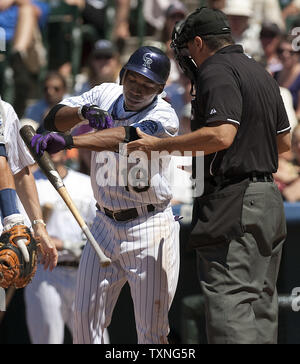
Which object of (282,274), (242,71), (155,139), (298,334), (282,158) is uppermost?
(242,71)

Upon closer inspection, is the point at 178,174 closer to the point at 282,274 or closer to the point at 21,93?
the point at 282,274

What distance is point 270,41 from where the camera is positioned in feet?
29.0

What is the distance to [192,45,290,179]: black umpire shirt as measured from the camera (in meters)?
4.69

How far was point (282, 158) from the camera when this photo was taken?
24.1ft

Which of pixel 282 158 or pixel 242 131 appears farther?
pixel 282 158

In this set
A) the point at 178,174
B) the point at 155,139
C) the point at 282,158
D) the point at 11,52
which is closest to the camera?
the point at 155,139

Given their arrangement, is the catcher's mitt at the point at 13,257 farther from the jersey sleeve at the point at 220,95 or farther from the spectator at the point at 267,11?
the spectator at the point at 267,11

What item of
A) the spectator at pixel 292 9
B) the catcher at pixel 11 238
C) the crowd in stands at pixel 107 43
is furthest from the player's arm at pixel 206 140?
the spectator at pixel 292 9

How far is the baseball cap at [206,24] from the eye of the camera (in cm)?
493

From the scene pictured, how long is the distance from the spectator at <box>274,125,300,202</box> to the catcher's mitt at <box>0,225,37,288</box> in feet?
8.69

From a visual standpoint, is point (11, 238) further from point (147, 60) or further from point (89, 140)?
point (147, 60)
